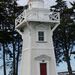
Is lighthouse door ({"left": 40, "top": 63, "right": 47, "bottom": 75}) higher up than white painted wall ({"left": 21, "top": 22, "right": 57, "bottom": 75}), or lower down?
lower down

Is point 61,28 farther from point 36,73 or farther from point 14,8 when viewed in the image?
point 36,73

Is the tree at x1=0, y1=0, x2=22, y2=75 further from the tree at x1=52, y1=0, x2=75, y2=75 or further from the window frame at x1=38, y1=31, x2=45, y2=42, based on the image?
the window frame at x1=38, y1=31, x2=45, y2=42

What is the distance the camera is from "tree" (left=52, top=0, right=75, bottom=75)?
44.2m

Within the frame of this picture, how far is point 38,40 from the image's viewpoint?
2747 centimetres

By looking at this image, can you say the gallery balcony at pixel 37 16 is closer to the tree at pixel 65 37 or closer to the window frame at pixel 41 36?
the window frame at pixel 41 36

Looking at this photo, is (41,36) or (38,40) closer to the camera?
(38,40)

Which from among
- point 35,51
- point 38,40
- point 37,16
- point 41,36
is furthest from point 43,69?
point 37,16

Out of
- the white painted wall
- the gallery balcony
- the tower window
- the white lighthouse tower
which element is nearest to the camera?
the white painted wall

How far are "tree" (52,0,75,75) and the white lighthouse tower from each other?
16175 millimetres

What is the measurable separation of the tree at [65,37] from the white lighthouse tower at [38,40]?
16175mm

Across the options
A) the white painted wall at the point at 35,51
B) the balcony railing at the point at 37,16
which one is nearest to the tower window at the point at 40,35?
the white painted wall at the point at 35,51

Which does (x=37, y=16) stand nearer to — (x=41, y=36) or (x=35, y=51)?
(x=41, y=36)

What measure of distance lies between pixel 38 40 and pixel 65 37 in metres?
17.8

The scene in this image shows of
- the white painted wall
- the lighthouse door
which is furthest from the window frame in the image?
the lighthouse door
